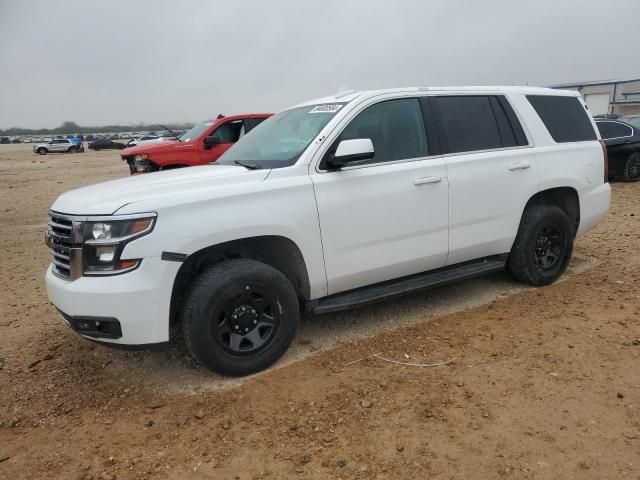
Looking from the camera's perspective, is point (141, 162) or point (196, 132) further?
point (196, 132)

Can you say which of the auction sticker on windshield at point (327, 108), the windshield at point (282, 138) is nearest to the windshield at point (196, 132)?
the windshield at point (282, 138)

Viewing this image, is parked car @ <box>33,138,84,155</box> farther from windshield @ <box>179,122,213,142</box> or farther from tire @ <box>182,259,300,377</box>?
tire @ <box>182,259,300,377</box>

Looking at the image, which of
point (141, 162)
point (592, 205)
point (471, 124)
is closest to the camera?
point (471, 124)

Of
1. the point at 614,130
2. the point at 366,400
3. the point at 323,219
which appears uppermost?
the point at 323,219

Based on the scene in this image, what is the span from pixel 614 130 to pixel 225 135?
8.75m

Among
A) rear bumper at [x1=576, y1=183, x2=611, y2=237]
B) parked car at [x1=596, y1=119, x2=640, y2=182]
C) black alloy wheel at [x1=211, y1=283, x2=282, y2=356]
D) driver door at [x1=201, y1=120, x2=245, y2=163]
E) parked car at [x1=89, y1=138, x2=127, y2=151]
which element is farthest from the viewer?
parked car at [x1=89, y1=138, x2=127, y2=151]

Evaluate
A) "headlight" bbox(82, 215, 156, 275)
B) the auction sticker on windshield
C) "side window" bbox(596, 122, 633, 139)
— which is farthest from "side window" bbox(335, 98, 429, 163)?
"side window" bbox(596, 122, 633, 139)

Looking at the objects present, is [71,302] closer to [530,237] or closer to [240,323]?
[240,323]

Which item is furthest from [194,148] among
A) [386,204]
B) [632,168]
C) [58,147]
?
[58,147]

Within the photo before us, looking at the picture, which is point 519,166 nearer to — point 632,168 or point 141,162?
point 141,162

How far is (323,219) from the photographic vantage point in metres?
3.58

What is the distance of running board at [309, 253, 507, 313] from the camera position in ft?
12.4

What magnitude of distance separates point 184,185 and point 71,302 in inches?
39.1

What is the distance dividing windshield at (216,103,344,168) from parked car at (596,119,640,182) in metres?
9.61
